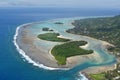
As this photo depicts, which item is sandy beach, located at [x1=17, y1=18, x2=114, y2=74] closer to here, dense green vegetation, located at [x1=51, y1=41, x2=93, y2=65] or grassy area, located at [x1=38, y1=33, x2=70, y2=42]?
dense green vegetation, located at [x1=51, y1=41, x2=93, y2=65]

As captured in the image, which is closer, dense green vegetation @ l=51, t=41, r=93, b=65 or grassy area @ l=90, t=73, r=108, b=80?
grassy area @ l=90, t=73, r=108, b=80

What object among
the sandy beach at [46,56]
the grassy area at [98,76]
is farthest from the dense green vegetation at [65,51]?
the grassy area at [98,76]

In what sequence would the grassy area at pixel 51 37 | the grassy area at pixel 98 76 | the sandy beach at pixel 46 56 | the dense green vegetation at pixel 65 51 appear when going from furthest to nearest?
the grassy area at pixel 51 37
the dense green vegetation at pixel 65 51
the sandy beach at pixel 46 56
the grassy area at pixel 98 76

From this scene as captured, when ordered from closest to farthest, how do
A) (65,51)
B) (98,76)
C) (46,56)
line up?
(98,76), (46,56), (65,51)

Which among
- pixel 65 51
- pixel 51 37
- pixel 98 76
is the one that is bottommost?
pixel 98 76

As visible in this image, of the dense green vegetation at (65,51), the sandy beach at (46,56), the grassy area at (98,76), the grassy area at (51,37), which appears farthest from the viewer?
the grassy area at (51,37)

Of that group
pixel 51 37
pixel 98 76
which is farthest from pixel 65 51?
pixel 51 37

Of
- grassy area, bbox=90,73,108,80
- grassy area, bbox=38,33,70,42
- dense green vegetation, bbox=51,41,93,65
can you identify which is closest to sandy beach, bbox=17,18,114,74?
dense green vegetation, bbox=51,41,93,65

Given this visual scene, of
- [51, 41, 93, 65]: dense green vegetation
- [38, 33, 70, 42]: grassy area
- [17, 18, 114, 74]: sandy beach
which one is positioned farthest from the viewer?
[38, 33, 70, 42]: grassy area

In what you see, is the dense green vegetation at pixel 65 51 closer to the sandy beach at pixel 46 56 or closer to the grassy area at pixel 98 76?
the sandy beach at pixel 46 56

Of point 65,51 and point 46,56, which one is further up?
point 65,51

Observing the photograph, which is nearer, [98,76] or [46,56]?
[98,76]

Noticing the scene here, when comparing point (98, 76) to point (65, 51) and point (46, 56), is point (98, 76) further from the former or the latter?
point (65, 51)
